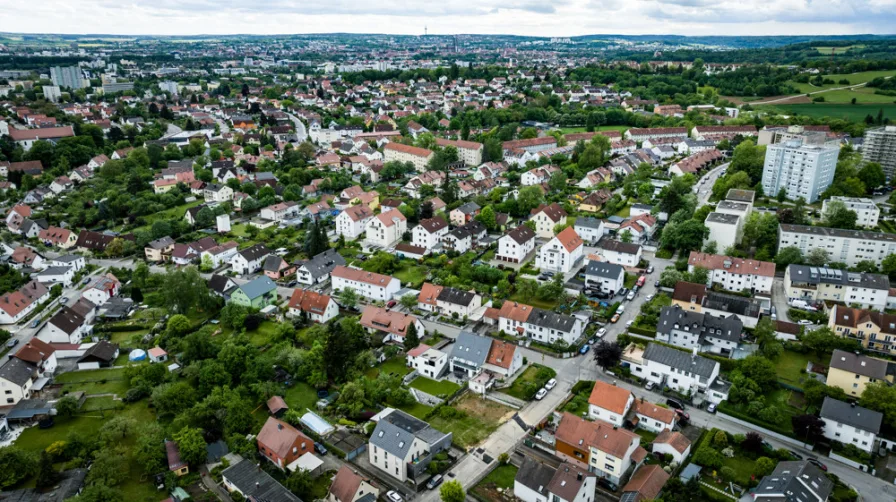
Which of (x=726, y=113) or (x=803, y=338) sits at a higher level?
(x=726, y=113)

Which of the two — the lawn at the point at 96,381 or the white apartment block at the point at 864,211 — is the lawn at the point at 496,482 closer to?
the lawn at the point at 96,381

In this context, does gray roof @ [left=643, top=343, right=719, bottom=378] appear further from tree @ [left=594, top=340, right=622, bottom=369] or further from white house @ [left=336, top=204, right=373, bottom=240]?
white house @ [left=336, top=204, right=373, bottom=240]

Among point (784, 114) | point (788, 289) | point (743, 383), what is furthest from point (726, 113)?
point (743, 383)

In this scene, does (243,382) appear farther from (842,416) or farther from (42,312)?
(842,416)

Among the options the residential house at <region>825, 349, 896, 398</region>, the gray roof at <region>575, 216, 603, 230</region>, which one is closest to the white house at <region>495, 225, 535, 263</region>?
the gray roof at <region>575, 216, 603, 230</region>

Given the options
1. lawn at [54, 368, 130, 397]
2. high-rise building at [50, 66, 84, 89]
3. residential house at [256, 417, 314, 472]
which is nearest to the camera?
residential house at [256, 417, 314, 472]

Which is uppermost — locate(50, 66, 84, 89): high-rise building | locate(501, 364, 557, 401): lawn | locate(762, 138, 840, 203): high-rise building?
locate(50, 66, 84, 89): high-rise building
